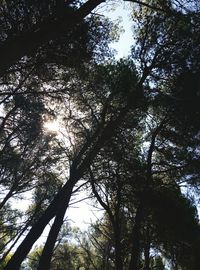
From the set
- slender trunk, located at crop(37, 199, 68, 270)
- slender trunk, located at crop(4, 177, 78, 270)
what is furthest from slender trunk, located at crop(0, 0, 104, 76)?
slender trunk, located at crop(37, 199, 68, 270)

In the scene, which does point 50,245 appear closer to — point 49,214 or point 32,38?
point 49,214

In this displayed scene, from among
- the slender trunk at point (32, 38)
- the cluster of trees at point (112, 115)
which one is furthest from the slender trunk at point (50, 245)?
the slender trunk at point (32, 38)

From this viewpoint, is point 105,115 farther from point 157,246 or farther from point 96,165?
point 157,246

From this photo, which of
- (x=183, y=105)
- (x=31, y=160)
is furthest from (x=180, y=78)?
(x=31, y=160)

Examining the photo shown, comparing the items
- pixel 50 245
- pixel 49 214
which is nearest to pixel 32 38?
pixel 49 214

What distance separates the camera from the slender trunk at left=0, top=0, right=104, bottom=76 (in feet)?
18.8

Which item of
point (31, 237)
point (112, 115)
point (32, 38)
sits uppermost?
point (112, 115)

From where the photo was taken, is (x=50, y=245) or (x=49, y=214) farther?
Result: (x=50, y=245)

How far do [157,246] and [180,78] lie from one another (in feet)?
45.3

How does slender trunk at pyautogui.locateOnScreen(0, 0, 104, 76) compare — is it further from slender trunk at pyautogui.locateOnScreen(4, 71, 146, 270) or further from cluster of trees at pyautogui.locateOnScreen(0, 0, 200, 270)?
slender trunk at pyautogui.locateOnScreen(4, 71, 146, 270)

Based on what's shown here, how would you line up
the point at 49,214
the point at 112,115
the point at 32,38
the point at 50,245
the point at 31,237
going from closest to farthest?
the point at 32,38
the point at 31,237
the point at 49,214
the point at 50,245
the point at 112,115

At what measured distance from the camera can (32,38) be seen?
596 centimetres

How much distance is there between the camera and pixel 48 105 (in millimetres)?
13078

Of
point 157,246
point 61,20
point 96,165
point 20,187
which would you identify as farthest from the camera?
point 157,246
